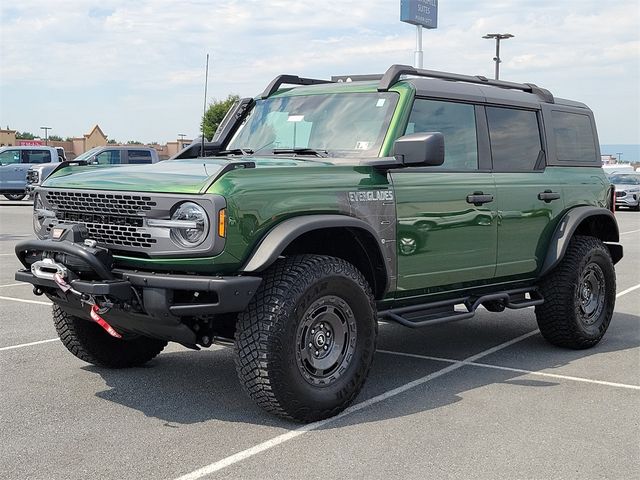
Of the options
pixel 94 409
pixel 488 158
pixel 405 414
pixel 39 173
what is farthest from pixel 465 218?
pixel 39 173

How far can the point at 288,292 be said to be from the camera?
4.76 m

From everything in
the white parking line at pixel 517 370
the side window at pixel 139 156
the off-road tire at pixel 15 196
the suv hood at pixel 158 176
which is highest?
the suv hood at pixel 158 176

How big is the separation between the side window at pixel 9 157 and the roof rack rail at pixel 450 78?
2622 centimetres

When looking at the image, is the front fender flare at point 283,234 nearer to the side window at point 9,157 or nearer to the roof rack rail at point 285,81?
the roof rack rail at point 285,81

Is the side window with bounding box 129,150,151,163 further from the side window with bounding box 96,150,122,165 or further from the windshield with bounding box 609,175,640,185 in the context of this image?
the windshield with bounding box 609,175,640,185

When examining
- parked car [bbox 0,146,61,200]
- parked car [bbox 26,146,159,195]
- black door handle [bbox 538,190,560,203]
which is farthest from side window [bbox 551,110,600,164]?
parked car [bbox 0,146,61,200]

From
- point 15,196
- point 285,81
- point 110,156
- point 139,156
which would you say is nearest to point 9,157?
point 15,196

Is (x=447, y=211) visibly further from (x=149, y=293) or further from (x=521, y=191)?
(x=149, y=293)

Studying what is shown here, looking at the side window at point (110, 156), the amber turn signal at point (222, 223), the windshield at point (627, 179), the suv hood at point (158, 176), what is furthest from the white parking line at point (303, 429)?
the windshield at point (627, 179)

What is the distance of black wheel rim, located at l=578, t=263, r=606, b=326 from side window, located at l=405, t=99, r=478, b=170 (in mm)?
1628

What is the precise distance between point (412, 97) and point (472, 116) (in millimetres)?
738

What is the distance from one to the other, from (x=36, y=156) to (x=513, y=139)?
26938 millimetres

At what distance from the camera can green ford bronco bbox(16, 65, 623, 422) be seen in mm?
4668

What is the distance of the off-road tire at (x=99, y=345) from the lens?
5.92 metres
